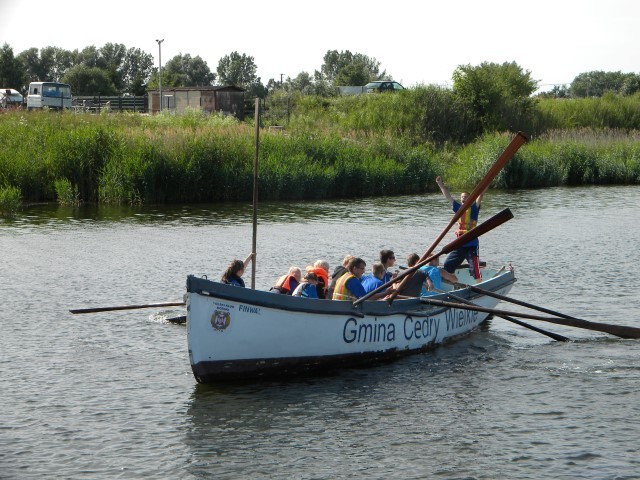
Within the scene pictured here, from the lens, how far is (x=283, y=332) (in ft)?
41.8

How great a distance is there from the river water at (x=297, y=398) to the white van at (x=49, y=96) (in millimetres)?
37552

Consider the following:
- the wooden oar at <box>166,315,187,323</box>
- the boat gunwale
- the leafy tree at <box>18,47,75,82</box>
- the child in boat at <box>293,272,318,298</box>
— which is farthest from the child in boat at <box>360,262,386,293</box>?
the leafy tree at <box>18,47,75,82</box>

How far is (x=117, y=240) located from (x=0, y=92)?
1572 inches

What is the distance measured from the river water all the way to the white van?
3755 cm

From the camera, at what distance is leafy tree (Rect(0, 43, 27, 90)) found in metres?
78.6

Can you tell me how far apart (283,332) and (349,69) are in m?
82.0

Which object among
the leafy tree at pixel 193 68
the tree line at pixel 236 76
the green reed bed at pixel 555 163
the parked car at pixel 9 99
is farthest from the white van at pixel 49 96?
the leafy tree at pixel 193 68

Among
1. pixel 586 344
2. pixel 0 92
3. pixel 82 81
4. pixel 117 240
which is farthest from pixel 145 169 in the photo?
pixel 82 81

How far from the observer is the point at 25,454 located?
10.5 meters

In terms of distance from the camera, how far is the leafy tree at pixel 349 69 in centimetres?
9262

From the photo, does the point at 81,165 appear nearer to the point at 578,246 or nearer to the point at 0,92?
the point at 578,246

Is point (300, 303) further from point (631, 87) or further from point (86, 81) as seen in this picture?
point (631, 87)

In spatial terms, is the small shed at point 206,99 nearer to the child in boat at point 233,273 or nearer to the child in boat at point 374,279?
the child in boat at point 374,279

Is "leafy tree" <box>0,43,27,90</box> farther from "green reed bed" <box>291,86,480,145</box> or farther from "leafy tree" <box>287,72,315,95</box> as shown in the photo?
"green reed bed" <box>291,86,480,145</box>
